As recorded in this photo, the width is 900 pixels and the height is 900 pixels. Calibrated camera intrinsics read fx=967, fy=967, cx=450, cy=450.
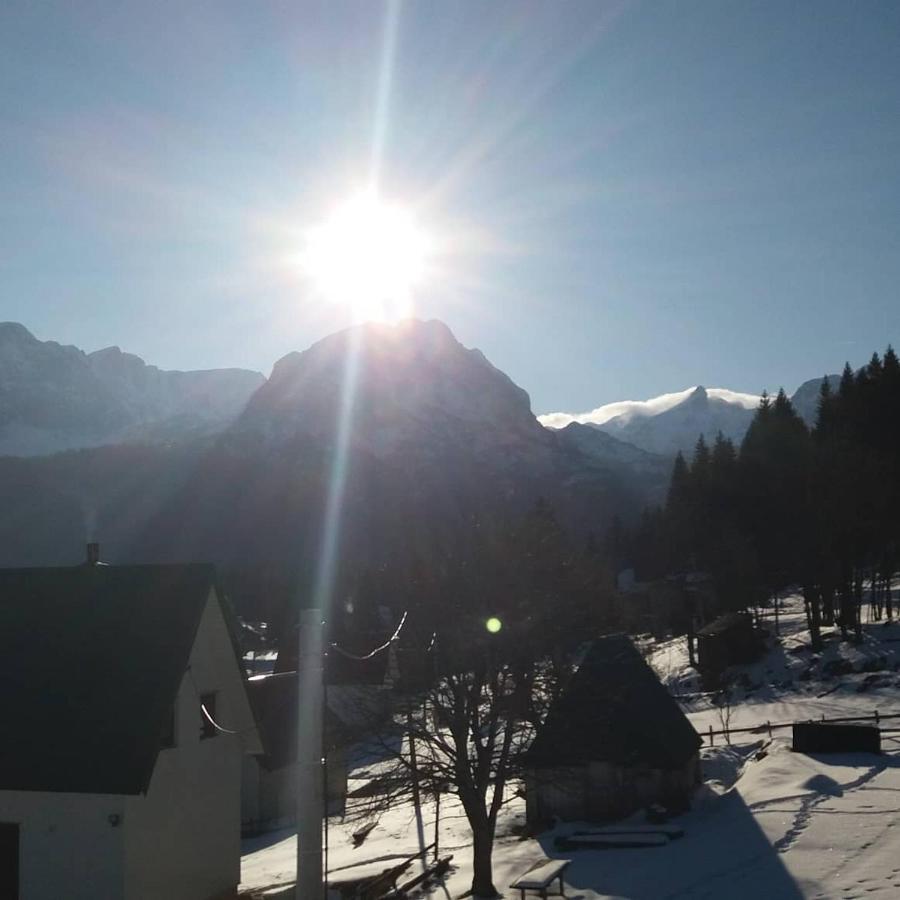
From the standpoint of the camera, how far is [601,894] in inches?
702

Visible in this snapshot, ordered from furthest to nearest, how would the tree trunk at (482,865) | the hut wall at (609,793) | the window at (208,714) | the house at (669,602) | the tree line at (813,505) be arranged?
the house at (669,602), the tree line at (813,505), the hut wall at (609,793), the window at (208,714), the tree trunk at (482,865)

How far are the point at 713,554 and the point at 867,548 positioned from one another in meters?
11.3

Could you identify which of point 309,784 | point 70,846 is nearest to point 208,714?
point 70,846

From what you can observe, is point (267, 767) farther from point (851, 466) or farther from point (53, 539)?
point (53, 539)

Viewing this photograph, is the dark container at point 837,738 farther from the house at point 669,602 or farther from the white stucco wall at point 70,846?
the house at point 669,602

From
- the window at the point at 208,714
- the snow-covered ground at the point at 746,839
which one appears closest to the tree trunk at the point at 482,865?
the snow-covered ground at the point at 746,839

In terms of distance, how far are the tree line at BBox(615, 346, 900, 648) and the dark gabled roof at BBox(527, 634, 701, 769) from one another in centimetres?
2422

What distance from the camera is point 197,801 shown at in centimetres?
1912

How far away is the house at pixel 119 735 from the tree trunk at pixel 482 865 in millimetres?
5092

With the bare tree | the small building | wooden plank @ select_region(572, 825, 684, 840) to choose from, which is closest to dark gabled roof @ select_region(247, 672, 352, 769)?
wooden plank @ select_region(572, 825, 684, 840)

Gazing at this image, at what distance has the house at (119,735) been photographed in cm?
1680

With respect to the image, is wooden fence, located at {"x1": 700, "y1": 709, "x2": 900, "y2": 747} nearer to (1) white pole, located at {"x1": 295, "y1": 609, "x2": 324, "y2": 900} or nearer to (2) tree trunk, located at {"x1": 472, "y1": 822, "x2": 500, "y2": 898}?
(2) tree trunk, located at {"x1": 472, "y1": 822, "x2": 500, "y2": 898}

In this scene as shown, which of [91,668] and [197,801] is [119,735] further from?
[197,801]

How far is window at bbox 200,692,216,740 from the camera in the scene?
1970 centimetres
